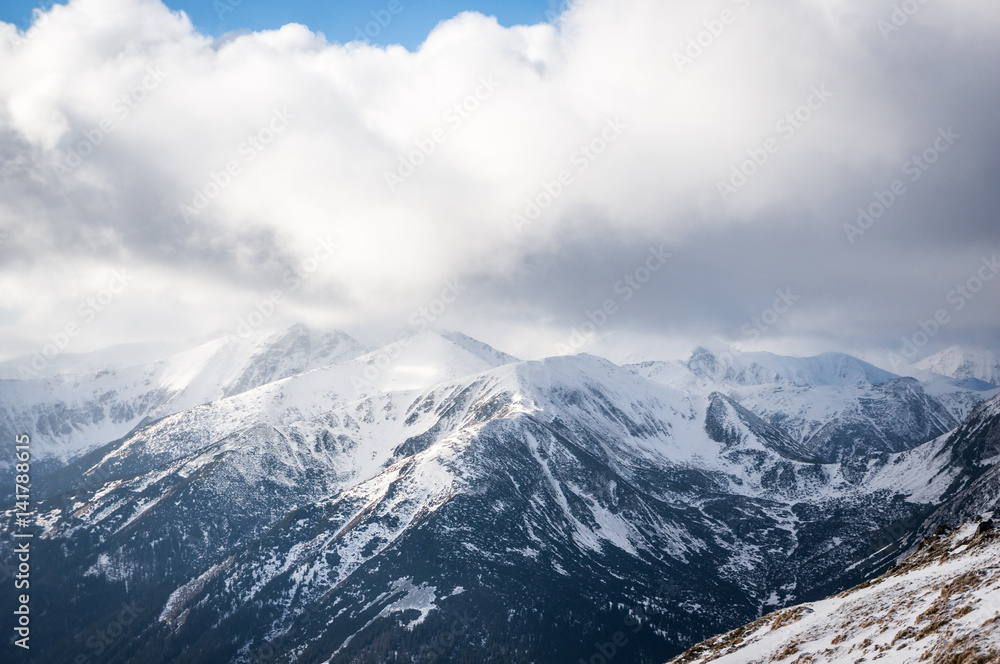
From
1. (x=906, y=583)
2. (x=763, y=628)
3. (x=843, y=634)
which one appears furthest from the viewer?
(x=763, y=628)

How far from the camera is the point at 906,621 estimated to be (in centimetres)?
5341

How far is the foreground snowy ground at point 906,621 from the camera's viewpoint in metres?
44.1

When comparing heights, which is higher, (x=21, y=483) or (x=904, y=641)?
(x=21, y=483)

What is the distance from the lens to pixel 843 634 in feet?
189

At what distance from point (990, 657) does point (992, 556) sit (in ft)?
90.5

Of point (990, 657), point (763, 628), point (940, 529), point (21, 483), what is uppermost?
point (21, 483)

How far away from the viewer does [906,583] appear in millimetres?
67312

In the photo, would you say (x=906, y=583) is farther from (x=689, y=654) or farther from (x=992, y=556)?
(x=689, y=654)

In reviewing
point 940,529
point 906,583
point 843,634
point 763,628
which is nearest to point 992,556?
point 906,583

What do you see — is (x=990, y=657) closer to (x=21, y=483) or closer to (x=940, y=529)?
(x=940, y=529)

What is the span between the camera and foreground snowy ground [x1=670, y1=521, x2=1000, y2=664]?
44125mm

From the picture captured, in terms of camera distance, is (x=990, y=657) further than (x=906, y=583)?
No

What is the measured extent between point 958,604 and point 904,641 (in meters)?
6.66

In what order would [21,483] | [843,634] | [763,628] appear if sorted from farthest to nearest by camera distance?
[21,483] < [763,628] < [843,634]
